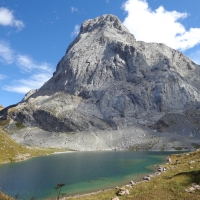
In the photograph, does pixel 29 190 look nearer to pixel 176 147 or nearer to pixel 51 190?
pixel 51 190

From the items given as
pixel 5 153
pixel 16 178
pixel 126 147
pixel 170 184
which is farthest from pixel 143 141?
pixel 170 184

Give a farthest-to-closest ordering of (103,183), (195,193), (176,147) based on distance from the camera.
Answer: (176,147) → (103,183) → (195,193)

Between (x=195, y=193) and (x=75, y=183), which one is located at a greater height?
(x=195, y=193)

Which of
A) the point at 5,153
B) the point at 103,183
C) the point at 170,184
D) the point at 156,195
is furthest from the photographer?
the point at 5,153

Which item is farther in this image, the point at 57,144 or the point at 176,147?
the point at 57,144

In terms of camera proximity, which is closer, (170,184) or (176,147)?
(170,184)

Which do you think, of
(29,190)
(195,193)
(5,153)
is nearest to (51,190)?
(29,190)

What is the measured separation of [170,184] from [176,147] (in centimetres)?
16165

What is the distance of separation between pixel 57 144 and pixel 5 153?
358 feet

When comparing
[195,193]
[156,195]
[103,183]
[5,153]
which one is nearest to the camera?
[195,193]

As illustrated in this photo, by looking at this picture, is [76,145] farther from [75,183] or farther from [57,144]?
[75,183]

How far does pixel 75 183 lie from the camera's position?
2009 inches

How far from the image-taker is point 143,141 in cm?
19838

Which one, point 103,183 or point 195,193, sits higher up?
point 195,193
